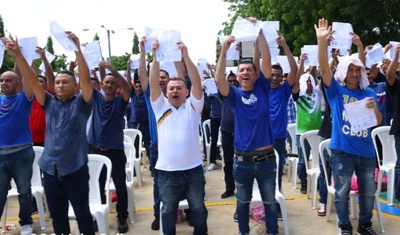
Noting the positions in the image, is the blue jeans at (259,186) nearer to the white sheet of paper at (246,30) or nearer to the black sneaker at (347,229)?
the black sneaker at (347,229)

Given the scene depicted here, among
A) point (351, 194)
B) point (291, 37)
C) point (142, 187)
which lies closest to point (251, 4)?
point (291, 37)

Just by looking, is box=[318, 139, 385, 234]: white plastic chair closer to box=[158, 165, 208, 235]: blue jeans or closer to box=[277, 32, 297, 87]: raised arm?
box=[277, 32, 297, 87]: raised arm

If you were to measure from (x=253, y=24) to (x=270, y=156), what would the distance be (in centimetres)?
129

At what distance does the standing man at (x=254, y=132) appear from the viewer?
3.97 metres

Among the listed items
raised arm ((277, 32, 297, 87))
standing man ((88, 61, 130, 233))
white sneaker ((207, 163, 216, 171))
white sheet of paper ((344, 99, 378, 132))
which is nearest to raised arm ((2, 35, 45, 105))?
standing man ((88, 61, 130, 233))

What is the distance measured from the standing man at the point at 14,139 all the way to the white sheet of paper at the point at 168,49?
1.74 metres

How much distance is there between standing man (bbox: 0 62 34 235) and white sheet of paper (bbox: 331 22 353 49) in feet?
11.4

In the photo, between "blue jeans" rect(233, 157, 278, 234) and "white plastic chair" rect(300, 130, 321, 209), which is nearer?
"blue jeans" rect(233, 157, 278, 234)

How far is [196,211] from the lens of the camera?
3777 mm

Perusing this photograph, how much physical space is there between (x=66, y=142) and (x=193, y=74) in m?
1.30

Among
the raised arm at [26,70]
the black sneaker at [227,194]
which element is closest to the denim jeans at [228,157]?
the black sneaker at [227,194]

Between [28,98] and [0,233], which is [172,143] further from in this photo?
[0,233]

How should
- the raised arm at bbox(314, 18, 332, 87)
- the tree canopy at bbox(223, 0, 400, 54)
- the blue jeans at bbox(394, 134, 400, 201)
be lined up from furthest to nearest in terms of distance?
the tree canopy at bbox(223, 0, 400, 54) < the blue jeans at bbox(394, 134, 400, 201) < the raised arm at bbox(314, 18, 332, 87)

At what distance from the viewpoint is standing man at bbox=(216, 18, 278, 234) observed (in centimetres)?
397
